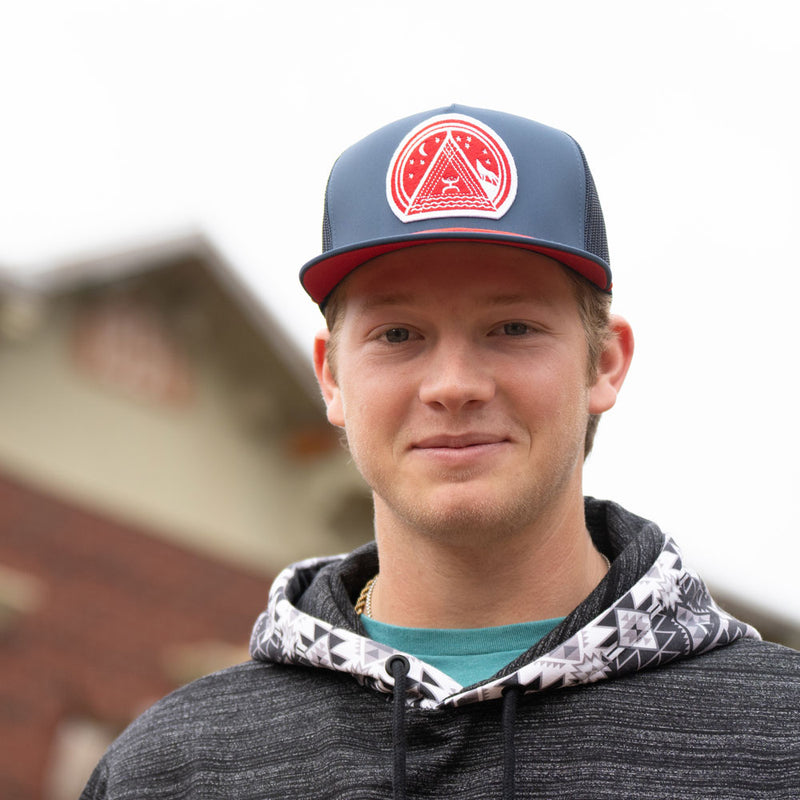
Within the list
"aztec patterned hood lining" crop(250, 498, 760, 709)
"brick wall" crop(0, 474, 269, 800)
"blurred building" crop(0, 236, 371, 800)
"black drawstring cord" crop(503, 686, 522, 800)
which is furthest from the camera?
"blurred building" crop(0, 236, 371, 800)

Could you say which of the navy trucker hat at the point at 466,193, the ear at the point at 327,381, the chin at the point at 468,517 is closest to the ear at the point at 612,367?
the navy trucker hat at the point at 466,193

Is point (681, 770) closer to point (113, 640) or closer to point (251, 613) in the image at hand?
point (113, 640)

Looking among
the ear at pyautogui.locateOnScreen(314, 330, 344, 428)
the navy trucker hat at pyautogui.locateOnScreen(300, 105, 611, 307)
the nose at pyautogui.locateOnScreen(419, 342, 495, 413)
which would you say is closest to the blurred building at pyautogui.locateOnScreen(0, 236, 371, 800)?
the ear at pyautogui.locateOnScreen(314, 330, 344, 428)

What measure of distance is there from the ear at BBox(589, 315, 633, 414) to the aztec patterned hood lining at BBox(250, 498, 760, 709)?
1.00ft

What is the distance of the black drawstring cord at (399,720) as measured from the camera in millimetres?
2229

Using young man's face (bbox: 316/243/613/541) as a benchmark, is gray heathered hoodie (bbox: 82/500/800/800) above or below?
below

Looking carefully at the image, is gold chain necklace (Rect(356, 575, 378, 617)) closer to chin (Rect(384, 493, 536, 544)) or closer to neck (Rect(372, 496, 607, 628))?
neck (Rect(372, 496, 607, 628))

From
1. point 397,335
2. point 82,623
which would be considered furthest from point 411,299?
point 82,623

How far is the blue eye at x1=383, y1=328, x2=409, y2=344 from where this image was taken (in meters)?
2.47

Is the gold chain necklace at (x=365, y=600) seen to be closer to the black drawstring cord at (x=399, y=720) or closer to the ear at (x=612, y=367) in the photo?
the black drawstring cord at (x=399, y=720)

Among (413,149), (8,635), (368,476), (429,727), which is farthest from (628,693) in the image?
(8,635)

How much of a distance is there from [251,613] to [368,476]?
9.14m

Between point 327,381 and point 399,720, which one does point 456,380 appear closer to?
point 327,381

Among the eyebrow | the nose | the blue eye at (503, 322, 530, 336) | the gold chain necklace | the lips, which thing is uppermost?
the eyebrow
